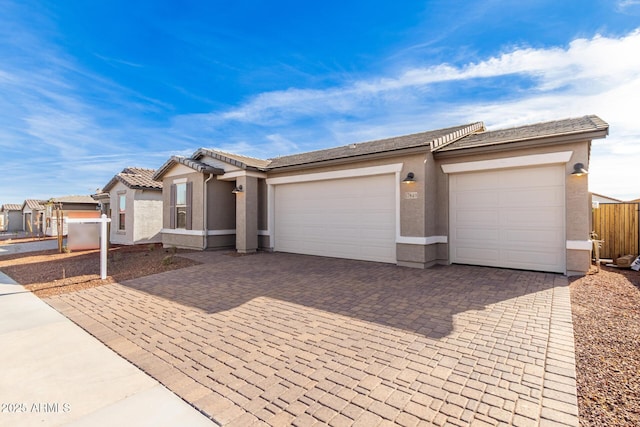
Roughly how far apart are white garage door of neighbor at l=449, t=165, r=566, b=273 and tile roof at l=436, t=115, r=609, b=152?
846mm

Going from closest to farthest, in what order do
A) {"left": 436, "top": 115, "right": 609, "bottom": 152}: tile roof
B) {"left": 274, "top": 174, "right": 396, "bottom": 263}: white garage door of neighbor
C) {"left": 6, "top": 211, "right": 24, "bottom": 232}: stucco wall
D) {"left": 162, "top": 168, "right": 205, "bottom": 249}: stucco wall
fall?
{"left": 436, "top": 115, "right": 609, "bottom": 152}: tile roof, {"left": 274, "top": 174, "right": 396, "bottom": 263}: white garage door of neighbor, {"left": 162, "top": 168, "right": 205, "bottom": 249}: stucco wall, {"left": 6, "top": 211, "right": 24, "bottom": 232}: stucco wall

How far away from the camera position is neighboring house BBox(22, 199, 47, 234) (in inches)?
1100

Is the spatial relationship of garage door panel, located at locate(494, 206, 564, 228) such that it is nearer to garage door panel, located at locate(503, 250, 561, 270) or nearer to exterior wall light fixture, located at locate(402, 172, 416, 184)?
garage door panel, located at locate(503, 250, 561, 270)

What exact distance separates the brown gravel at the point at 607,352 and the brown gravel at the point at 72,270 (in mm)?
9170

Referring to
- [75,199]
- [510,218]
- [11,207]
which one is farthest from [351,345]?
[11,207]

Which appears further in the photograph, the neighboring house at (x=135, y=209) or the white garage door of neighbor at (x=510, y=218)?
the neighboring house at (x=135, y=209)

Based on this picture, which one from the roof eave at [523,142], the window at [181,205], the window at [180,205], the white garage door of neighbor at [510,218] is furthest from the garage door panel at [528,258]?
the window at [181,205]

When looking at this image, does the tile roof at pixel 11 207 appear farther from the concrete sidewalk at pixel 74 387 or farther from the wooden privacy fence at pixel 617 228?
the wooden privacy fence at pixel 617 228

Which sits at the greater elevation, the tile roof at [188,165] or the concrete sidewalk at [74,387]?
the tile roof at [188,165]

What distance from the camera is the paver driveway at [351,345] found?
253 centimetres

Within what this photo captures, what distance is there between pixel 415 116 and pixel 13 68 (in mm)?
14824

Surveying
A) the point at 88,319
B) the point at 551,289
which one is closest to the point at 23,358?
the point at 88,319

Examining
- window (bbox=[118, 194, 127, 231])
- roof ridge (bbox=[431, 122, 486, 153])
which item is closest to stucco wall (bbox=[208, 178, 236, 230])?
window (bbox=[118, 194, 127, 231])

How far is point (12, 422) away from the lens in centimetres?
237
